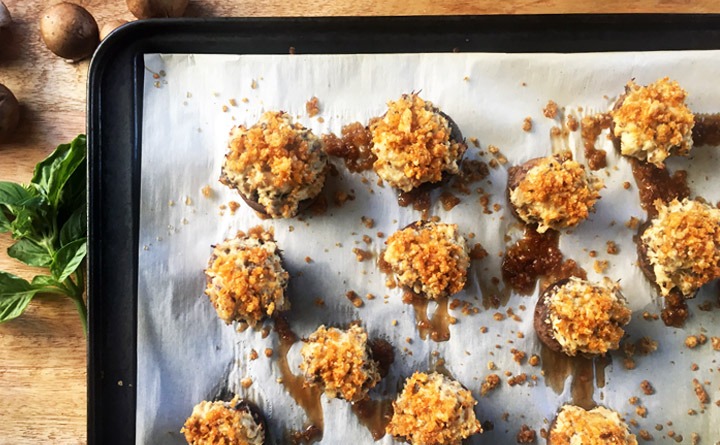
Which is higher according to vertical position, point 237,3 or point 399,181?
point 237,3

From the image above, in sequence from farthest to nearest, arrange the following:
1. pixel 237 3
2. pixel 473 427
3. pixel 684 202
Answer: pixel 237 3 → pixel 684 202 → pixel 473 427

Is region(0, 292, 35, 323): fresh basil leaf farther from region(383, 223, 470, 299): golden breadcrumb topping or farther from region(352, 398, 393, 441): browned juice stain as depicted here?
region(383, 223, 470, 299): golden breadcrumb topping

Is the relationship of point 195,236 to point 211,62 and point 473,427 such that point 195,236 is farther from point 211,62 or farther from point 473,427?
point 473,427

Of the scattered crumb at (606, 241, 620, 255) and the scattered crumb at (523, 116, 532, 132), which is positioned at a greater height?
the scattered crumb at (523, 116, 532, 132)

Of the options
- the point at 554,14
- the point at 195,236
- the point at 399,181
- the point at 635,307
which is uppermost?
the point at 554,14

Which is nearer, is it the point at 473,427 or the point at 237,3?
the point at 473,427

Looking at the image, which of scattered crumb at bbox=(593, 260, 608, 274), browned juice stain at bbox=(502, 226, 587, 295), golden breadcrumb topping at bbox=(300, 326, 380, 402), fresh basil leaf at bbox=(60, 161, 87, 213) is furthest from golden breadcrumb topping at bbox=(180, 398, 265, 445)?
scattered crumb at bbox=(593, 260, 608, 274)

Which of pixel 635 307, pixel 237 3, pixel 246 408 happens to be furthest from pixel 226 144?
pixel 635 307

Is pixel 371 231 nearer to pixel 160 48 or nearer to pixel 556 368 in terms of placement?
pixel 556 368
